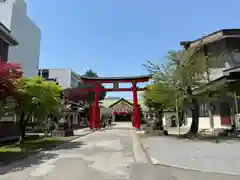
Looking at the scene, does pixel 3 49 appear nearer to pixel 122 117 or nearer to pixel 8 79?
pixel 8 79

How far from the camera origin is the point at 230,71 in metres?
16.1

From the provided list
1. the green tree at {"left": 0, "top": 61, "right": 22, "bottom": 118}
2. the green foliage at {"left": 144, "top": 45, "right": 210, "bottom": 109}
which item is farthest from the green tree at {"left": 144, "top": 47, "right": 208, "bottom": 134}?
the green tree at {"left": 0, "top": 61, "right": 22, "bottom": 118}

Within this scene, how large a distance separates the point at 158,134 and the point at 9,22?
28.5m

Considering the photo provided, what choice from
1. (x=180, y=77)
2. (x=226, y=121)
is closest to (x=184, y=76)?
(x=180, y=77)

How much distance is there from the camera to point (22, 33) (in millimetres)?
38594

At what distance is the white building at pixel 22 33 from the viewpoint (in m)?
35.3

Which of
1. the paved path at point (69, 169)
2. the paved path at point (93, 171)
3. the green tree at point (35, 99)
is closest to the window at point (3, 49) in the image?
the green tree at point (35, 99)

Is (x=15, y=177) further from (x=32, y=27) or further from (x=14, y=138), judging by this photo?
(x=32, y=27)

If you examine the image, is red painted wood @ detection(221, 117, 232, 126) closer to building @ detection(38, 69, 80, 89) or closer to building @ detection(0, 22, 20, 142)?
building @ detection(0, 22, 20, 142)

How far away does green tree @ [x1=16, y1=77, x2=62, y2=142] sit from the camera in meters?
14.7

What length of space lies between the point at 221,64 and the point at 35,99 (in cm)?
1605

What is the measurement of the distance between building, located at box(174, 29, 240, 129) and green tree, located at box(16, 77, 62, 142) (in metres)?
10.8

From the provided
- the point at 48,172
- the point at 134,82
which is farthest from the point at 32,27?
the point at 48,172

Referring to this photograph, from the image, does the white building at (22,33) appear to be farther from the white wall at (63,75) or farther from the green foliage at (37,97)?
the green foliage at (37,97)
